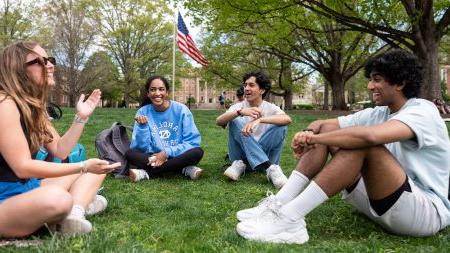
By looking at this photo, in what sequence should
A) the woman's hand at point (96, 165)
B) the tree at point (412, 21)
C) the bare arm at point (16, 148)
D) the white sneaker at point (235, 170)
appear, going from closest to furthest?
the bare arm at point (16, 148)
the woman's hand at point (96, 165)
the white sneaker at point (235, 170)
the tree at point (412, 21)

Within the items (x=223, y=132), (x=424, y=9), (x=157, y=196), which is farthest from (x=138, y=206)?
(x=424, y=9)

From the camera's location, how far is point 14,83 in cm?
285

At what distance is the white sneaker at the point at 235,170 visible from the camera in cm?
566

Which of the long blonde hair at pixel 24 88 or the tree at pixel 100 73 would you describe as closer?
the long blonde hair at pixel 24 88

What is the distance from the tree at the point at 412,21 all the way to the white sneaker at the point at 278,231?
12.6m

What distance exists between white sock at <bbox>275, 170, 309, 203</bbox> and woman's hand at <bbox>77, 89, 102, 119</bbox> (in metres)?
1.48

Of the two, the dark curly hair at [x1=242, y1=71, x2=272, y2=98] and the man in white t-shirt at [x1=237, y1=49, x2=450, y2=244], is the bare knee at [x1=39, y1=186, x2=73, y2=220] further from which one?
the dark curly hair at [x1=242, y1=71, x2=272, y2=98]

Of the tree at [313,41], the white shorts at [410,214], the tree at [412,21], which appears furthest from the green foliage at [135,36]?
the white shorts at [410,214]

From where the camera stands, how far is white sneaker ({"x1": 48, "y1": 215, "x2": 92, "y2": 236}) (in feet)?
9.79

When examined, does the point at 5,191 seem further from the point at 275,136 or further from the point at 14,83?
the point at 275,136

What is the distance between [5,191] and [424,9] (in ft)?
51.2

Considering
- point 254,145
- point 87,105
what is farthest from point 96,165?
point 254,145

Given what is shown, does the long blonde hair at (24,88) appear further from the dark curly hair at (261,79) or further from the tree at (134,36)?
the tree at (134,36)

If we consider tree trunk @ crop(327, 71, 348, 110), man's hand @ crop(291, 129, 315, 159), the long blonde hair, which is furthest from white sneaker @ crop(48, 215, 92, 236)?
tree trunk @ crop(327, 71, 348, 110)
